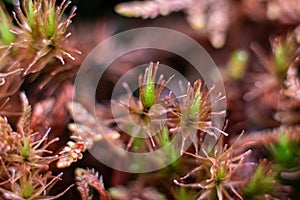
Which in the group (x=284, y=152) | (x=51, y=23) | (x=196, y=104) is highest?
(x=51, y=23)

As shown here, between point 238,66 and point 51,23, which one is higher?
point 51,23

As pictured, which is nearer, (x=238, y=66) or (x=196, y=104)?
(x=196, y=104)

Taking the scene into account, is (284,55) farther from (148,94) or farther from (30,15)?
(30,15)

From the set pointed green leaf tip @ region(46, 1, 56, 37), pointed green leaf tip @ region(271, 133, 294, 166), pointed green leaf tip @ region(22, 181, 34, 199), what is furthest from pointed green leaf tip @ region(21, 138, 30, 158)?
pointed green leaf tip @ region(271, 133, 294, 166)

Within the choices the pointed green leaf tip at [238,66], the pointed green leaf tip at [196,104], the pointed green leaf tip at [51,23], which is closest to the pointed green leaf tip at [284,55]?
the pointed green leaf tip at [238,66]

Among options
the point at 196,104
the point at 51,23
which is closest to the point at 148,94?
the point at 196,104

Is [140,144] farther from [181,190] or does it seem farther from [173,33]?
[173,33]

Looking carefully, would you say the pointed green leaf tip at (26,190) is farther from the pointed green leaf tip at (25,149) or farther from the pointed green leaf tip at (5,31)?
the pointed green leaf tip at (5,31)

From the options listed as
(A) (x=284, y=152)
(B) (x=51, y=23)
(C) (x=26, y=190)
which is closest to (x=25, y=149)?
(C) (x=26, y=190)
